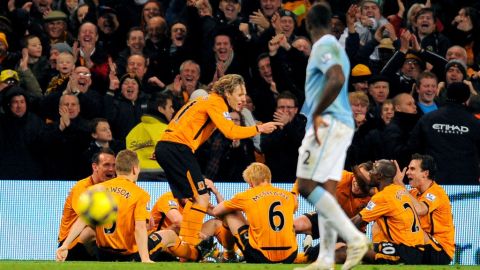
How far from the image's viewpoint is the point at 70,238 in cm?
1348

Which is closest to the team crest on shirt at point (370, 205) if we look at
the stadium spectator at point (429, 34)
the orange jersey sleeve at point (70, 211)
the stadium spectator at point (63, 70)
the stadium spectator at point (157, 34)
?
the orange jersey sleeve at point (70, 211)

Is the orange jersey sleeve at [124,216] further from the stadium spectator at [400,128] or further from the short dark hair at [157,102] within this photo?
the stadium spectator at [400,128]

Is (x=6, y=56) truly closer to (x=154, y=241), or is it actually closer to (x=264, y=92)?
(x=264, y=92)

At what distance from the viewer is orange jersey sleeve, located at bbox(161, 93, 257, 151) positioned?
13781 mm

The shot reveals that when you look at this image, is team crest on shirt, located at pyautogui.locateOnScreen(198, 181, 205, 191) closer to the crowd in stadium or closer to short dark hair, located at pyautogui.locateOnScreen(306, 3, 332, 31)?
the crowd in stadium

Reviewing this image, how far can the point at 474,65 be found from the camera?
19.1m

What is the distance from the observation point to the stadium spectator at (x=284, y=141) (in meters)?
16.7

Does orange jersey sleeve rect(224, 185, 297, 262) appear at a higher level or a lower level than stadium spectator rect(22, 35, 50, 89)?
lower

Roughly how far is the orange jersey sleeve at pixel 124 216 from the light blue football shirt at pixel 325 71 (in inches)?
141

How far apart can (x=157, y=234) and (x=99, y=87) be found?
15.4ft

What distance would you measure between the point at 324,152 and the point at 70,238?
14.6 ft

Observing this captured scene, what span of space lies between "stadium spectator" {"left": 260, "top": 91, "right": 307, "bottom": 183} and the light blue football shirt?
21.1 ft

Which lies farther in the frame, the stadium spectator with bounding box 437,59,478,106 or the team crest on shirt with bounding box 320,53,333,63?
the stadium spectator with bounding box 437,59,478,106

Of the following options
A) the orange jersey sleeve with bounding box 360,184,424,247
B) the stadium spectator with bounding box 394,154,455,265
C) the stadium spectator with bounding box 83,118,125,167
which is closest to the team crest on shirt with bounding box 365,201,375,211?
the orange jersey sleeve with bounding box 360,184,424,247
